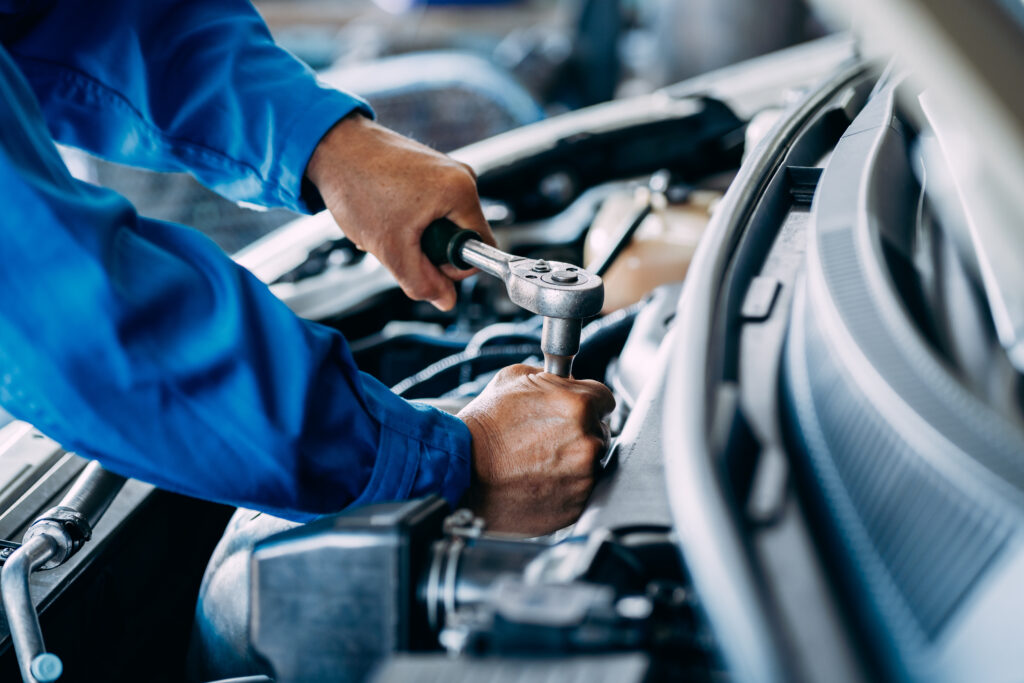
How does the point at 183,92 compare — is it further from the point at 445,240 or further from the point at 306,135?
the point at 445,240

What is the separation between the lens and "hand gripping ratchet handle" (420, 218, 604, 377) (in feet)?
2.74

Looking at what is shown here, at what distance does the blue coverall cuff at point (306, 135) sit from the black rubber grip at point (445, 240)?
0.56 ft

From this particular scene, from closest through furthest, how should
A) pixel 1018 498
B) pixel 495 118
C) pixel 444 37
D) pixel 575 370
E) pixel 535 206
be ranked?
pixel 1018 498
pixel 575 370
pixel 535 206
pixel 495 118
pixel 444 37

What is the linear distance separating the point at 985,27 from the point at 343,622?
54 centimetres

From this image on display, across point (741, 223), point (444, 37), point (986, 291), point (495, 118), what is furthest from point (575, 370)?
point (444, 37)

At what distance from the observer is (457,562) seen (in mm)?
606

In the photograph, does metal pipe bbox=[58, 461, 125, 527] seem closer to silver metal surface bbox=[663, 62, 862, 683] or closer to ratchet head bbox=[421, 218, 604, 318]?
ratchet head bbox=[421, 218, 604, 318]

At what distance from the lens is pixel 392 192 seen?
3.30 ft

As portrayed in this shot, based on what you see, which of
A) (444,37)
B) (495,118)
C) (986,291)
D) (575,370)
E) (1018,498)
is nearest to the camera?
(1018,498)

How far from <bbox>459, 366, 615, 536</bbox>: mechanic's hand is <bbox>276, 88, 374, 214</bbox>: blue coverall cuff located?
1.33ft

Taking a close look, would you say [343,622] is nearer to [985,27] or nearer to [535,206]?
[985,27]

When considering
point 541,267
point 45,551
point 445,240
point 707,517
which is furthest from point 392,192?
point 707,517

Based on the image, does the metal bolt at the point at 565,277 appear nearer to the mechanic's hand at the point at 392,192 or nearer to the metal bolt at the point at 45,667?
the mechanic's hand at the point at 392,192

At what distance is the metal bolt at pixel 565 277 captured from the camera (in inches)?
33.8
